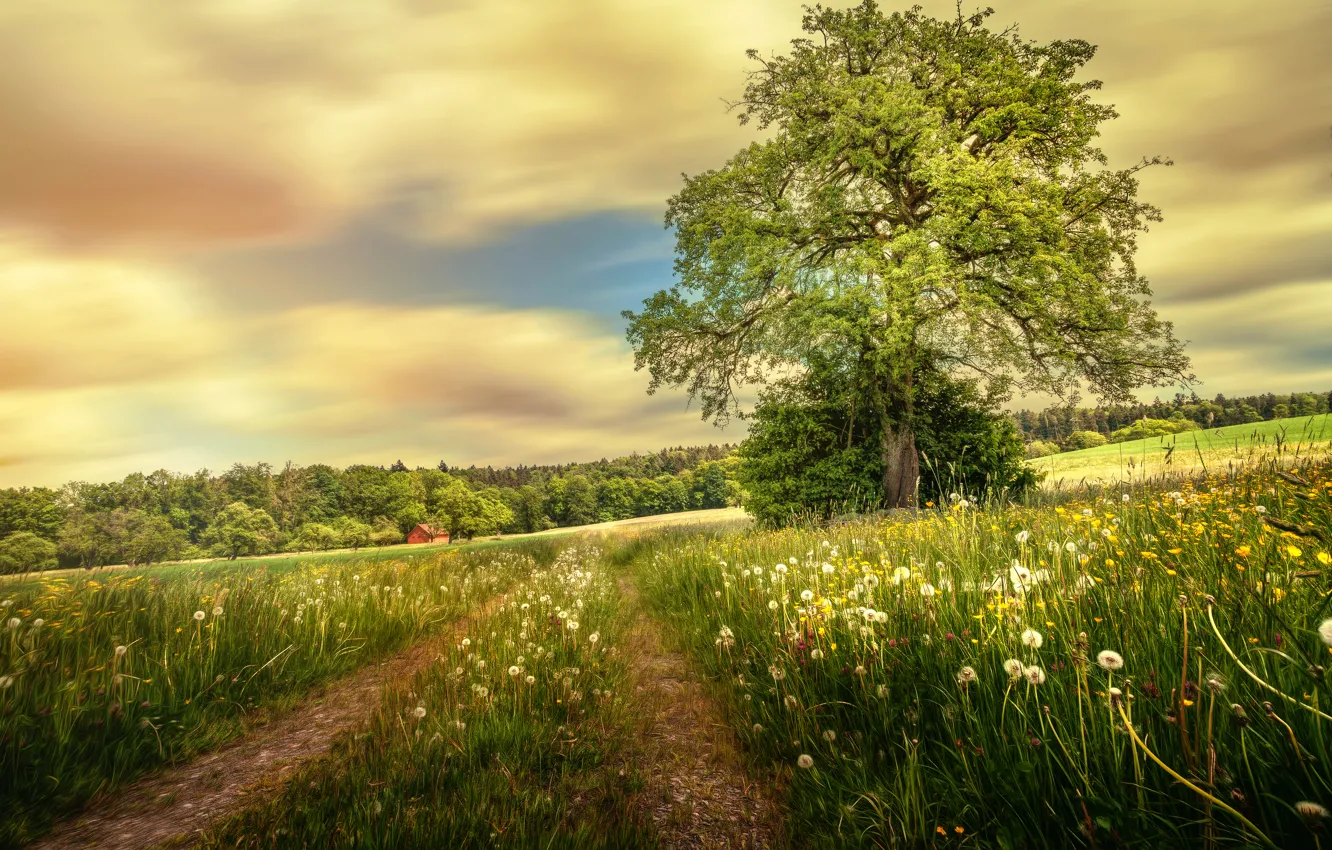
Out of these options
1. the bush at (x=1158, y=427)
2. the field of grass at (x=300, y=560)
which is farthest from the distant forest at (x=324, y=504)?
the bush at (x=1158, y=427)

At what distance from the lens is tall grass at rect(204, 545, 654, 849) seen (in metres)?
2.59

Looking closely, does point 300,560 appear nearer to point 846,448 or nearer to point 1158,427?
point 846,448

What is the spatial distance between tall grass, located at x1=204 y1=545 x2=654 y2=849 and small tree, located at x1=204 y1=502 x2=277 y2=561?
98.4m

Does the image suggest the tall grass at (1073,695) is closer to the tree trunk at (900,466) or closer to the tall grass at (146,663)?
the tall grass at (146,663)

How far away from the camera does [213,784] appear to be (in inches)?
134

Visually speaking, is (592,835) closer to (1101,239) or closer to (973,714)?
(973,714)

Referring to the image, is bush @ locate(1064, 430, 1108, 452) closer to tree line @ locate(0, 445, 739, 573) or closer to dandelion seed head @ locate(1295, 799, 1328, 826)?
tree line @ locate(0, 445, 739, 573)

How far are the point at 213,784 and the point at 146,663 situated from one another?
1.97 metres

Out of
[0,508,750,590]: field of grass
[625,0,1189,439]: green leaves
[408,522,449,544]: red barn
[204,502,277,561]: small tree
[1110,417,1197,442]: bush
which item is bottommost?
[408,522,449,544]: red barn

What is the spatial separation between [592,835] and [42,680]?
4774 mm

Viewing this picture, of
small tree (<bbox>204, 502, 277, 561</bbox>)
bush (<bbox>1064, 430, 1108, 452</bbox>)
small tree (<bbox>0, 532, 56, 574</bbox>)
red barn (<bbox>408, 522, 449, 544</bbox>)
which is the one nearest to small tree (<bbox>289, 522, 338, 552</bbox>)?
small tree (<bbox>204, 502, 277, 561</bbox>)

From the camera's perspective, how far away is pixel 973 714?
2561 millimetres

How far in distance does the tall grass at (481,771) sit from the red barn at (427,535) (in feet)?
245

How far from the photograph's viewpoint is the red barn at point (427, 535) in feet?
246
